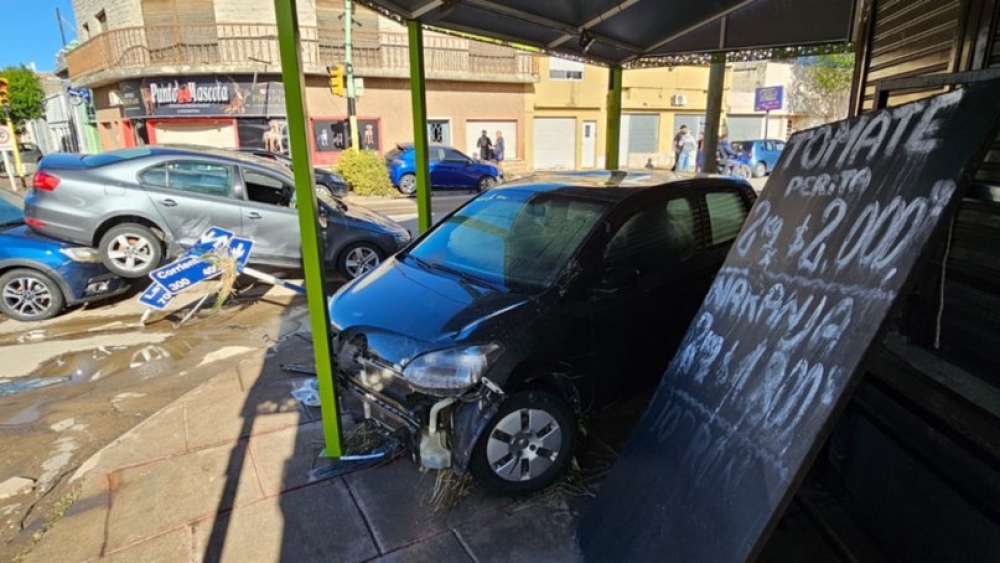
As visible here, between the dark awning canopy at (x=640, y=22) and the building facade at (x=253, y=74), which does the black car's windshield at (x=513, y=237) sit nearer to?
the dark awning canopy at (x=640, y=22)

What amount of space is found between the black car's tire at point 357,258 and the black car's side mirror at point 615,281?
4629 mm

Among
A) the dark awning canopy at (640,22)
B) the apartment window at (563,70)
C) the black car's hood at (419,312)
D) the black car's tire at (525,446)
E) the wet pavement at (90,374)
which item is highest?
the apartment window at (563,70)

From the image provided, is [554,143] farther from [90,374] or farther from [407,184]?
[90,374]

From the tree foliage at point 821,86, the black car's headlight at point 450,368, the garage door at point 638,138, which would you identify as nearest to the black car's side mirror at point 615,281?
the black car's headlight at point 450,368

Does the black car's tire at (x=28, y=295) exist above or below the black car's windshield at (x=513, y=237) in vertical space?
A: below

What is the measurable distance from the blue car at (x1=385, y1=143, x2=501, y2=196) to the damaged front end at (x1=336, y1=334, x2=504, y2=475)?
14333 millimetres

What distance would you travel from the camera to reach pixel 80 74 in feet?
77.7

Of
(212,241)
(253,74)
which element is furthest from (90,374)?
(253,74)

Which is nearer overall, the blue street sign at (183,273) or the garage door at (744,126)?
the blue street sign at (183,273)

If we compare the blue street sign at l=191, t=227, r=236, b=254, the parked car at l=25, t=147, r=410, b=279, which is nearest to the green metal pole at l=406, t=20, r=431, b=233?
the parked car at l=25, t=147, r=410, b=279

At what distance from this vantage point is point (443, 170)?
1703 cm

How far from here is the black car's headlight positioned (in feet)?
9.28

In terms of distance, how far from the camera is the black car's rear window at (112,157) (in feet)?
22.0

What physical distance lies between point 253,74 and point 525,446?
20.9 m
